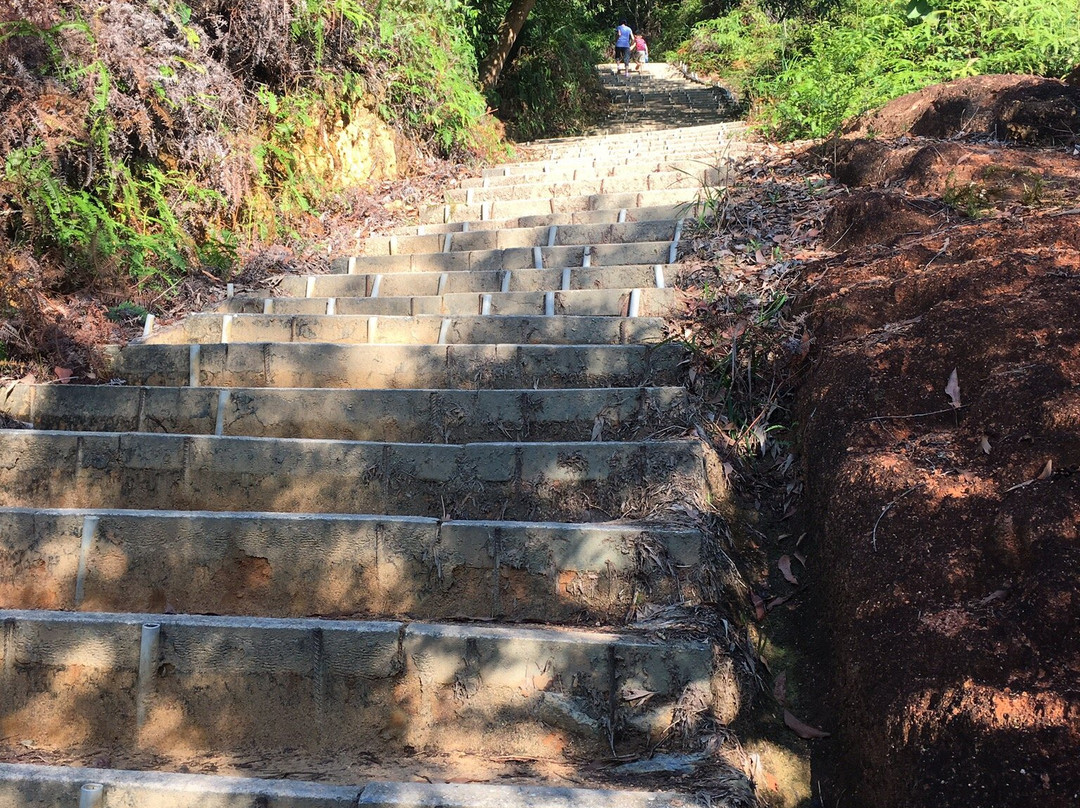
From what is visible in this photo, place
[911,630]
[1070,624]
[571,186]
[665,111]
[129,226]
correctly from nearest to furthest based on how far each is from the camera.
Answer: [1070,624] < [911,630] < [129,226] < [571,186] < [665,111]

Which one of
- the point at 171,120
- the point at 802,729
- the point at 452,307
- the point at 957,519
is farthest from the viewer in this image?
the point at 171,120

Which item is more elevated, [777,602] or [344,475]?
[344,475]

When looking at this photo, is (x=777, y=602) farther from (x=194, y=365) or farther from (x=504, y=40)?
(x=504, y=40)

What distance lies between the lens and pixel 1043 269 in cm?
288

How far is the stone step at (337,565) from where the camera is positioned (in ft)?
8.80

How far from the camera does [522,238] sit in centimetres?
576

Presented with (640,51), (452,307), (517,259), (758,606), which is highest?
(640,51)

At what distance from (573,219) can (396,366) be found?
8.32 feet

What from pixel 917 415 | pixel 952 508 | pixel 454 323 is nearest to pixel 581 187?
pixel 454 323

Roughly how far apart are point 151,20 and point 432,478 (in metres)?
4.43

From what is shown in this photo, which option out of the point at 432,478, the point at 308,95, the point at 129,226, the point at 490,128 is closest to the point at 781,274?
the point at 432,478

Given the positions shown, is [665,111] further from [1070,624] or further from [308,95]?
[1070,624]

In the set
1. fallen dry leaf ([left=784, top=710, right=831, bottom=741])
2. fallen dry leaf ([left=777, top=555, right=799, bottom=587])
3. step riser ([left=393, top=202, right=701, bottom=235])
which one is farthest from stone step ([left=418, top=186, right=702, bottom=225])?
fallen dry leaf ([left=784, top=710, right=831, bottom=741])

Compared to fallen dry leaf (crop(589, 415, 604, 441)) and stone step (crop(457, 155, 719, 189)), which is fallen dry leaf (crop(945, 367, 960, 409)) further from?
stone step (crop(457, 155, 719, 189))
